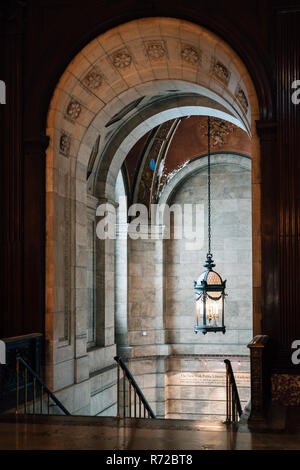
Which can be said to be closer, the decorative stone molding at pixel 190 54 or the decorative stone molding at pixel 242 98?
the decorative stone molding at pixel 242 98

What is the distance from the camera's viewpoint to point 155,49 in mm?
11828

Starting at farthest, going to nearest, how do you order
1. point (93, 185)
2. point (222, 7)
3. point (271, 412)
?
1. point (93, 185)
2. point (222, 7)
3. point (271, 412)

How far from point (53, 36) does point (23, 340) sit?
5.18 m

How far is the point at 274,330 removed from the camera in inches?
397

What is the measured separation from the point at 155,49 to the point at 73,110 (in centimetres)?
185

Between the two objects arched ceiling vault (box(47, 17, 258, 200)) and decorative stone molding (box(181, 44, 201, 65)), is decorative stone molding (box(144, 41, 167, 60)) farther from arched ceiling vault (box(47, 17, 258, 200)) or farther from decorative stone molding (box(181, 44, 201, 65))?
decorative stone molding (box(181, 44, 201, 65))

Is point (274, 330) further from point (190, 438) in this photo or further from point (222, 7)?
point (222, 7)

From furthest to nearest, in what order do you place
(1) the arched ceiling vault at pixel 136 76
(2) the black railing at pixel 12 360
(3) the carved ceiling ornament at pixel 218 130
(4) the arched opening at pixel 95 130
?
(3) the carved ceiling ornament at pixel 218 130 < (4) the arched opening at pixel 95 130 < (1) the arched ceiling vault at pixel 136 76 < (2) the black railing at pixel 12 360

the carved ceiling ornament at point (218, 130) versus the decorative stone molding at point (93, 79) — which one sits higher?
the carved ceiling ornament at point (218, 130)

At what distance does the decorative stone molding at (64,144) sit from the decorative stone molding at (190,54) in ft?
8.43

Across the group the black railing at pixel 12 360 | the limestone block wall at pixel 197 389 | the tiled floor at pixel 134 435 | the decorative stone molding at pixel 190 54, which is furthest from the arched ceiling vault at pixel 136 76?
the limestone block wall at pixel 197 389

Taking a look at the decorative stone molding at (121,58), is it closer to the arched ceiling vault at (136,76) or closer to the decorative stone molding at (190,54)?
the arched ceiling vault at (136,76)

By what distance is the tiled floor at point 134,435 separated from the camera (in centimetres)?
705
